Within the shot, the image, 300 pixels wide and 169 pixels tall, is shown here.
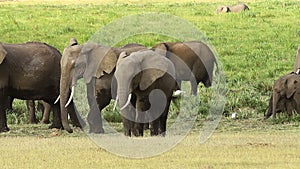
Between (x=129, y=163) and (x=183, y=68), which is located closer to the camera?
(x=129, y=163)

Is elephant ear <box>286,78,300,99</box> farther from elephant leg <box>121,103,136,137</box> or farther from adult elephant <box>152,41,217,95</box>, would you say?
elephant leg <box>121,103,136,137</box>

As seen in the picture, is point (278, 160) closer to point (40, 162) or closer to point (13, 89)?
point (40, 162)

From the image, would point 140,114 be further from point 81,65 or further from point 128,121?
point 81,65

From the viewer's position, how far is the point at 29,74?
643 inches

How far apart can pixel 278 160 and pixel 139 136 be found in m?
3.90

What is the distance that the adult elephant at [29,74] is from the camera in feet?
53.1

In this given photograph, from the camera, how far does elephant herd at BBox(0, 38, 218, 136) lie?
14.8 meters

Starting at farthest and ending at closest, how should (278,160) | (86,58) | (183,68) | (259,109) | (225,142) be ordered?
(183,68)
(259,109)
(86,58)
(225,142)
(278,160)

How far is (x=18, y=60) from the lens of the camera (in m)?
16.3

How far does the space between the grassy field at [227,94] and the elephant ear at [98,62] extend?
41.0 inches

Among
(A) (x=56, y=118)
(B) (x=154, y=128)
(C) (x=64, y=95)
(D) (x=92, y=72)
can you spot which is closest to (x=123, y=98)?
(B) (x=154, y=128)

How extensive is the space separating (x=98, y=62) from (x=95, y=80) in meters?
0.30

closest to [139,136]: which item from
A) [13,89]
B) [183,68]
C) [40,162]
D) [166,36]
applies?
[13,89]

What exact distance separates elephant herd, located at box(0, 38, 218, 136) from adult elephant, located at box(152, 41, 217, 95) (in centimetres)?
293
